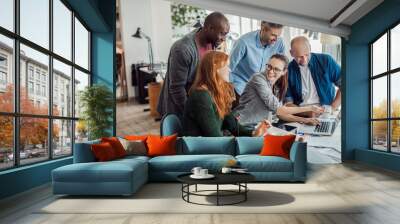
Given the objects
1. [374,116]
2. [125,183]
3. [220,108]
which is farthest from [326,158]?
[125,183]

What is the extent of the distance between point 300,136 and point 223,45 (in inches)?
117

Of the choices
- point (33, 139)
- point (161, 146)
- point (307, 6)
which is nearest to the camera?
point (33, 139)

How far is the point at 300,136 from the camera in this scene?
31.7 ft

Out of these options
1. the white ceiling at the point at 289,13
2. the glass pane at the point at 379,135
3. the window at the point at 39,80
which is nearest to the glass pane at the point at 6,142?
the window at the point at 39,80

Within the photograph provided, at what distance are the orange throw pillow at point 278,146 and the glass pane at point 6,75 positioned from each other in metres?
4.09

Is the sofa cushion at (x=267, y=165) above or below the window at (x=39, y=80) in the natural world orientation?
below

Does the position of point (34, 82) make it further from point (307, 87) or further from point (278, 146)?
point (307, 87)

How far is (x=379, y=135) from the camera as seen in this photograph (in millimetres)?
9023

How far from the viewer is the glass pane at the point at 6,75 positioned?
16.6ft

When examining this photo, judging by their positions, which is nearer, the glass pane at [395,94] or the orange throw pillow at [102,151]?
the orange throw pillow at [102,151]

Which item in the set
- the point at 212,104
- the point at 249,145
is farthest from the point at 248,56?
the point at 249,145

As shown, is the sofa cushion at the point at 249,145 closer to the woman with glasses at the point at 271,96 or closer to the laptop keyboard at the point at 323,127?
the woman with glasses at the point at 271,96

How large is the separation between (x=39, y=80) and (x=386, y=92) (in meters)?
7.21

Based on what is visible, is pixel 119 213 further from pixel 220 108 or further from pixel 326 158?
pixel 326 158
